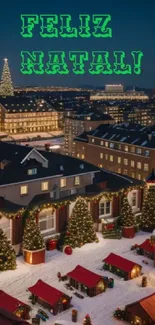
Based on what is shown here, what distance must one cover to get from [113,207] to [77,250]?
7165 mm

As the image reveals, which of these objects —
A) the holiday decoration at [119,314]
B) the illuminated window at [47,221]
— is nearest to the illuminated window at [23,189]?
the illuminated window at [47,221]

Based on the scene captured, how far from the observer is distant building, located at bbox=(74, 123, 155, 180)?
69812mm

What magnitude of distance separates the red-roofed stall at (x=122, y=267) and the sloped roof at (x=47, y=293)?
18.5 feet

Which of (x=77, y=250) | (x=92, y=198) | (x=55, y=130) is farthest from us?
(x=55, y=130)

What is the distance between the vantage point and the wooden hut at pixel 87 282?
90.5 feet

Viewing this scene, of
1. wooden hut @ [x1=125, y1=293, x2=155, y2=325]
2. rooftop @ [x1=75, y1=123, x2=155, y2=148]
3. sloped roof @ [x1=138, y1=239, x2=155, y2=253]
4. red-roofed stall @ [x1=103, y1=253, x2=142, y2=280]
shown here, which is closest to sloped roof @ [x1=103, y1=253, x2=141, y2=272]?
red-roofed stall @ [x1=103, y1=253, x2=142, y2=280]

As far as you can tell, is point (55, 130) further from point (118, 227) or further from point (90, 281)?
point (90, 281)

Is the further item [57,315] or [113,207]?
[113,207]

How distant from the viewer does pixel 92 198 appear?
126 ft

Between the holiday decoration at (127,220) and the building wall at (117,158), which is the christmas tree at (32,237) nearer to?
the holiday decoration at (127,220)

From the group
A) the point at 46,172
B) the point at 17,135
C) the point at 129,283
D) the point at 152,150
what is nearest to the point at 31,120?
the point at 17,135

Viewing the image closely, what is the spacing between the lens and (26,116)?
6112 inches

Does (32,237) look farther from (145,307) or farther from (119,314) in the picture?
(145,307)

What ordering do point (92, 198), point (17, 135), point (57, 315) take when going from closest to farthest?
1. point (57, 315)
2. point (92, 198)
3. point (17, 135)
